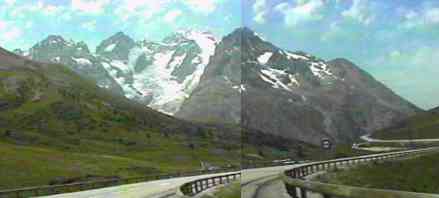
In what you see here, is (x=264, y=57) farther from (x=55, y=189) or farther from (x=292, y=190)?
(x=55, y=189)

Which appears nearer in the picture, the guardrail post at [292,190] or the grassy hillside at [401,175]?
the grassy hillside at [401,175]

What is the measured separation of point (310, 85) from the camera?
24.7 feet

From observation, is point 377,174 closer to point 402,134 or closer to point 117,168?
point 402,134

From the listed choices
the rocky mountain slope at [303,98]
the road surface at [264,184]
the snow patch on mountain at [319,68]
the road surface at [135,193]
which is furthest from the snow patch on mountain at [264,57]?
the road surface at [135,193]

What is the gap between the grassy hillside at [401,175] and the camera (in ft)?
15.9

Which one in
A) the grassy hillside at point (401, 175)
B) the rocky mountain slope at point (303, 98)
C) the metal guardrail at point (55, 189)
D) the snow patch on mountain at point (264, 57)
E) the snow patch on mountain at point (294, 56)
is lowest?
the grassy hillside at point (401, 175)

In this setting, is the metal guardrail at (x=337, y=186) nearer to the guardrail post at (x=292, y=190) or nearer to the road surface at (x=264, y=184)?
the guardrail post at (x=292, y=190)

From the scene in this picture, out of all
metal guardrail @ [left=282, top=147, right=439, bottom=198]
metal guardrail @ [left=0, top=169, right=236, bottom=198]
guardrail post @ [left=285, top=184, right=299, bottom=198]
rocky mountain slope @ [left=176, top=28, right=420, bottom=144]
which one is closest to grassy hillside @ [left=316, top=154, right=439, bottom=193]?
metal guardrail @ [left=282, top=147, right=439, bottom=198]

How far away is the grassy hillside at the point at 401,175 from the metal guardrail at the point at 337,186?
6 cm

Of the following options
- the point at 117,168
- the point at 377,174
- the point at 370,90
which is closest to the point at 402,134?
the point at 370,90

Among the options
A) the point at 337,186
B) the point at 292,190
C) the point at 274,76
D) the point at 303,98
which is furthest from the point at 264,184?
the point at 337,186

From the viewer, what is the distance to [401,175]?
17.2 feet

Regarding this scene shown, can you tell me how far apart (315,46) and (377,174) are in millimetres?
1324

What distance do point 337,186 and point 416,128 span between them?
2.61ft
